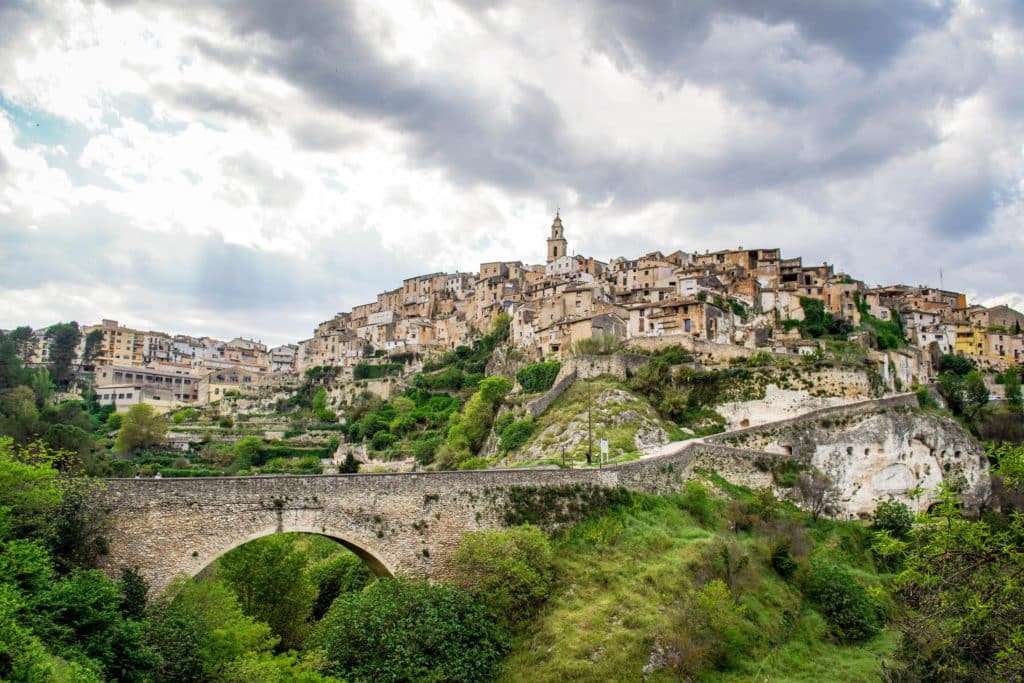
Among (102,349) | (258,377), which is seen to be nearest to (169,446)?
(258,377)

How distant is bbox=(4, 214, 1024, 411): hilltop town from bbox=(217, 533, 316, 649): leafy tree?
104 ft

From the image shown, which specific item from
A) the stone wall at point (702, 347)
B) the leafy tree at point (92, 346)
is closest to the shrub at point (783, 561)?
the stone wall at point (702, 347)

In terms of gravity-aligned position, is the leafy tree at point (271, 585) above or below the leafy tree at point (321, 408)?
below

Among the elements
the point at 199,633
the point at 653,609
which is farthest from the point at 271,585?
the point at 653,609

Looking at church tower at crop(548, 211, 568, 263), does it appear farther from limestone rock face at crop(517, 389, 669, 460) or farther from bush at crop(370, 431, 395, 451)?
limestone rock face at crop(517, 389, 669, 460)

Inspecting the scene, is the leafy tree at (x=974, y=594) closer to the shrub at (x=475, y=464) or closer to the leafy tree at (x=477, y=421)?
the shrub at (x=475, y=464)

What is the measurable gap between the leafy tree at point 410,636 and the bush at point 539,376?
30739 millimetres

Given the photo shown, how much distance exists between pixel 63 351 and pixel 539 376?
8649 cm

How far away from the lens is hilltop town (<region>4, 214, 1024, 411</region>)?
59.8 m

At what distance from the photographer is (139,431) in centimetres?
7106

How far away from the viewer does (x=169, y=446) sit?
73.2 metres

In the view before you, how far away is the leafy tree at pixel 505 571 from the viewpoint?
24000 mm

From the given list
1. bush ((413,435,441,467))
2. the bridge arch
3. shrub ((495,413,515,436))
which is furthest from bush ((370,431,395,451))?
the bridge arch

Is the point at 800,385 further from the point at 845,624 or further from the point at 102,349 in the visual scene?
the point at 102,349
